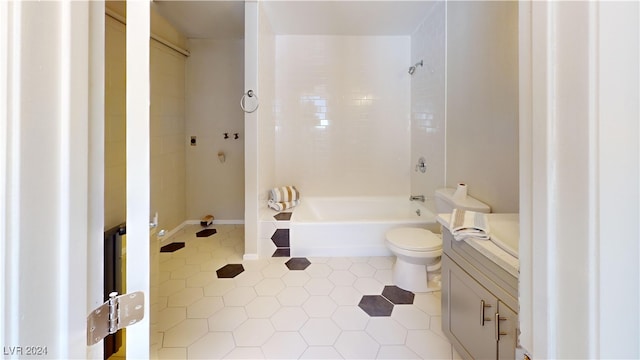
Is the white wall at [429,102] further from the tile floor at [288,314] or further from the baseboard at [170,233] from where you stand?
the baseboard at [170,233]

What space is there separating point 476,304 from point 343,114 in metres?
2.78

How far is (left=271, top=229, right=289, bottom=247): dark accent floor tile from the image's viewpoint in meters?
2.71

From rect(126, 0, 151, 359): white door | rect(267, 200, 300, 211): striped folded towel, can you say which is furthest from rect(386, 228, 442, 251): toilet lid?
rect(126, 0, 151, 359): white door

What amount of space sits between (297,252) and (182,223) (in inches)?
71.5

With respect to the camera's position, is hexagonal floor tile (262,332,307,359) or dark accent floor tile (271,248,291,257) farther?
Answer: dark accent floor tile (271,248,291,257)

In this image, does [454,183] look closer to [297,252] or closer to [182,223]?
[297,252]

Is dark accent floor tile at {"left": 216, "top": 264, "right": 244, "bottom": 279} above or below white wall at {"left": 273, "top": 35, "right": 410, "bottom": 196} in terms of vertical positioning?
below

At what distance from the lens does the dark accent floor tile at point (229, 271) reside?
2.37 meters

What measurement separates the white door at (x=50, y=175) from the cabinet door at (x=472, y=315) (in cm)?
125

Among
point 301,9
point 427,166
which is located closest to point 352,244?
point 427,166

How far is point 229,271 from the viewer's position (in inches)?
96.3

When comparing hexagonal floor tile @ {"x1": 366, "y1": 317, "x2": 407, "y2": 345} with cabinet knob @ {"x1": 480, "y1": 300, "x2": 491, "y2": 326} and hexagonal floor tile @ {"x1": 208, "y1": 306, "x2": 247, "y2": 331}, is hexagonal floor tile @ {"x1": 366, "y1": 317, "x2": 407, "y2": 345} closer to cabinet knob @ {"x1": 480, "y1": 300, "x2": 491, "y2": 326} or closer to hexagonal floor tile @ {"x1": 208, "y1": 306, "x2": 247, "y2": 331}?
cabinet knob @ {"x1": 480, "y1": 300, "x2": 491, "y2": 326}

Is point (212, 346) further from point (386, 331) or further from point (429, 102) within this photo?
point (429, 102)

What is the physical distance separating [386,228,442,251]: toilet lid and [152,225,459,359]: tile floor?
1.12 feet
